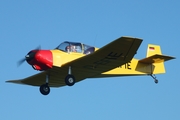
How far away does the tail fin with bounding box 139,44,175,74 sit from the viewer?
27181 mm

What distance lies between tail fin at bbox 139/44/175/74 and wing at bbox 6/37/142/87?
265cm

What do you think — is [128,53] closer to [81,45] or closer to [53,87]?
[81,45]

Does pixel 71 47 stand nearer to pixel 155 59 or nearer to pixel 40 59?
pixel 40 59

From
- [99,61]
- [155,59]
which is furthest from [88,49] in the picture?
[155,59]

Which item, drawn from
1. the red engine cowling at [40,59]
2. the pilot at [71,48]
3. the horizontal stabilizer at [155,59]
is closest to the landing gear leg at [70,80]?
the red engine cowling at [40,59]

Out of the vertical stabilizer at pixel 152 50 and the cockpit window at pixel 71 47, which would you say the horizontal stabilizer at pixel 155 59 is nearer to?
the vertical stabilizer at pixel 152 50

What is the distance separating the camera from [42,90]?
26672 millimetres

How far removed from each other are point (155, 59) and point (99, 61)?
409 centimetres

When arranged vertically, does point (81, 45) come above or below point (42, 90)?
above

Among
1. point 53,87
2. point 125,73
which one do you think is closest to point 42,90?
point 53,87

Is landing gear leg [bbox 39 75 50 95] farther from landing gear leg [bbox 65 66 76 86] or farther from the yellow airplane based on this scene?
landing gear leg [bbox 65 66 76 86]

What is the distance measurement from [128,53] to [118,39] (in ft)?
5.53

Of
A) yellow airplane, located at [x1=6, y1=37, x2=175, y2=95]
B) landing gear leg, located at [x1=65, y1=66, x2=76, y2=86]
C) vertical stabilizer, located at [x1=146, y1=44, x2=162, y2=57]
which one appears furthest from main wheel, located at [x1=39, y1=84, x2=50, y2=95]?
vertical stabilizer, located at [x1=146, y1=44, x2=162, y2=57]

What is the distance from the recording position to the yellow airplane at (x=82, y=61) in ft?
79.2
